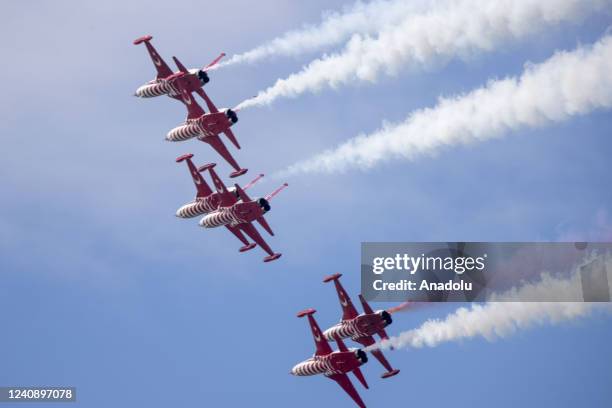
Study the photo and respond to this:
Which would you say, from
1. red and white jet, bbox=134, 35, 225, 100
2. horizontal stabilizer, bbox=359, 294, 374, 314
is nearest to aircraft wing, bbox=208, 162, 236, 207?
red and white jet, bbox=134, 35, 225, 100

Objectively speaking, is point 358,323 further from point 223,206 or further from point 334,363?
point 223,206

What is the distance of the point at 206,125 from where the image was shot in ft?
349

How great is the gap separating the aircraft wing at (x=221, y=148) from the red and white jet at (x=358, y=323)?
486 inches

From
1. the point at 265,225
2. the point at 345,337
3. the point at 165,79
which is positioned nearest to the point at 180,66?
the point at 165,79

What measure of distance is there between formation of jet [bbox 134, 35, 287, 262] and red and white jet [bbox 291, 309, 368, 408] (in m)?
9.66

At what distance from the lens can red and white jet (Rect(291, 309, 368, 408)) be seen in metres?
99.1

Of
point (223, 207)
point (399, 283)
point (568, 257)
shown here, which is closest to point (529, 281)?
point (568, 257)

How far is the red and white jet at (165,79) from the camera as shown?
104750 millimetres

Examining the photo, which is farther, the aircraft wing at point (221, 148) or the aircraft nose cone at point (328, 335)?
the aircraft wing at point (221, 148)

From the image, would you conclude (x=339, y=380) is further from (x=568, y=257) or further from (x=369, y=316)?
(x=568, y=257)

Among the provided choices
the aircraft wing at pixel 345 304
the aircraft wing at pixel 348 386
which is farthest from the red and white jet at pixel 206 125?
the aircraft wing at pixel 348 386

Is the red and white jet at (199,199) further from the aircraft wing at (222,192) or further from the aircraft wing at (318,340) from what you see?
the aircraft wing at (318,340)

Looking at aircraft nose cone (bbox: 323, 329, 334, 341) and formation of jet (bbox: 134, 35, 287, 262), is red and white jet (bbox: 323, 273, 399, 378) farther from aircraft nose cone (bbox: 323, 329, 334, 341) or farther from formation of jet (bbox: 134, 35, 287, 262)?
formation of jet (bbox: 134, 35, 287, 262)

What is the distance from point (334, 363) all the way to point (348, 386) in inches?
132
